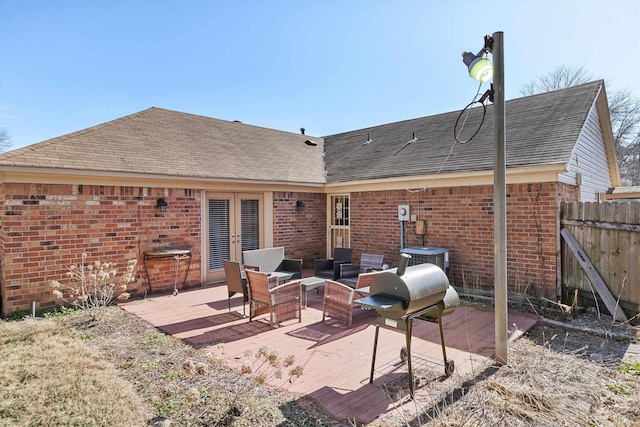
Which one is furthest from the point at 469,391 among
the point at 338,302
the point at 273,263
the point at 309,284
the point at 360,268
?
the point at 273,263

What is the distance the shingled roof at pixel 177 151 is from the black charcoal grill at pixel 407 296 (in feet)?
19.5

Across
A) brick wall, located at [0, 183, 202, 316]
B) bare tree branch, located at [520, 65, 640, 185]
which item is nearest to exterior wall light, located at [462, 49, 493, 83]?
brick wall, located at [0, 183, 202, 316]

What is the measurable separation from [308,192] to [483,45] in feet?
23.3

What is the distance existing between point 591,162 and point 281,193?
8.34 m

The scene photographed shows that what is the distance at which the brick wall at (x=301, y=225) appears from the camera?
9.94 m

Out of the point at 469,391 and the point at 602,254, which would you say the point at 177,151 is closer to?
the point at 469,391

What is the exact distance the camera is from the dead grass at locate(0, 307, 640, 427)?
2963 millimetres

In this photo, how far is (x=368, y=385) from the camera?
3609 mm

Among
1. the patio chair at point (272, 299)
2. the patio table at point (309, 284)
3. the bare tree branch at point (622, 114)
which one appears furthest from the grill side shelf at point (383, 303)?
the bare tree branch at point (622, 114)

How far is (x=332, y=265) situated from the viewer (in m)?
7.95

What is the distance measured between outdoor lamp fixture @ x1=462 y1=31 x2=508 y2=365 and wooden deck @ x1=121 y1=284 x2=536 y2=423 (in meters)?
0.55

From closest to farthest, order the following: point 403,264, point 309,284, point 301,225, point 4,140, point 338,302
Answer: point 403,264 < point 338,302 < point 309,284 < point 301,225 < point 4,140

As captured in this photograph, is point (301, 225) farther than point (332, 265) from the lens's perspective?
Yes

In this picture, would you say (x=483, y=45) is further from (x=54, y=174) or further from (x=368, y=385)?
(x=54, y=174)
